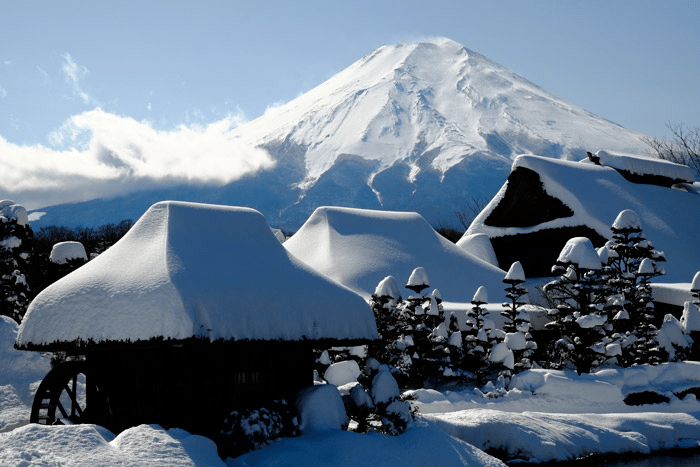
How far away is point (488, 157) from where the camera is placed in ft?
488

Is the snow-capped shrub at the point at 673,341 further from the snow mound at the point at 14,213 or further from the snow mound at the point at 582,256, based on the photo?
the snow mound at the point at 14,213

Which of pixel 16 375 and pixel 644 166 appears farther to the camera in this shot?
pixel 644 166

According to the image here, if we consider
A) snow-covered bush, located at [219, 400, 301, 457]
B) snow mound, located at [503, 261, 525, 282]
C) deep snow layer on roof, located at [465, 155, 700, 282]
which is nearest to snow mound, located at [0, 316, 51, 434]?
snow-covered bush, located at [219, 400, 301, 457]

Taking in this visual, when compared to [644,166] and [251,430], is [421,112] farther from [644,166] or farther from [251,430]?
[251,430]

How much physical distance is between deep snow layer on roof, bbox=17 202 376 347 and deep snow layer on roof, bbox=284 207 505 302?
565 inches

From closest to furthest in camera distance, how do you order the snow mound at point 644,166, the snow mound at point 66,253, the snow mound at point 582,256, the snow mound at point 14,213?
the snow mound at point 582,256 < the snow mound at point 66,253 < the snow mound at point 14,213 < the snow mound at point 644,166

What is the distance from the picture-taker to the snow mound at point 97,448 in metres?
9.54

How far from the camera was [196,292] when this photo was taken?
510 inches

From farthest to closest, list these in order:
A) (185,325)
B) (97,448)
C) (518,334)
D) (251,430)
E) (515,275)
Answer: (515,275)
(518,334)
(251,430)
(185,325)
(97,448)

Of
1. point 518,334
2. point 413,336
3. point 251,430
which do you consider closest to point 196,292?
point 251,430

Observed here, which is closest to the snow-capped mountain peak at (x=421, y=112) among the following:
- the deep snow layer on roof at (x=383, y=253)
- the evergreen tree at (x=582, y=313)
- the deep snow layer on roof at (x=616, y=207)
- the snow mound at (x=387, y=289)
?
the deep snow layer on roof at (x=616, y=207)

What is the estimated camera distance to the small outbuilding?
41.4 ft

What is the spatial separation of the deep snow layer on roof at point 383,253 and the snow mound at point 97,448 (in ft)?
60.2

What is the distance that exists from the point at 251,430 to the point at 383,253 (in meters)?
20.3
